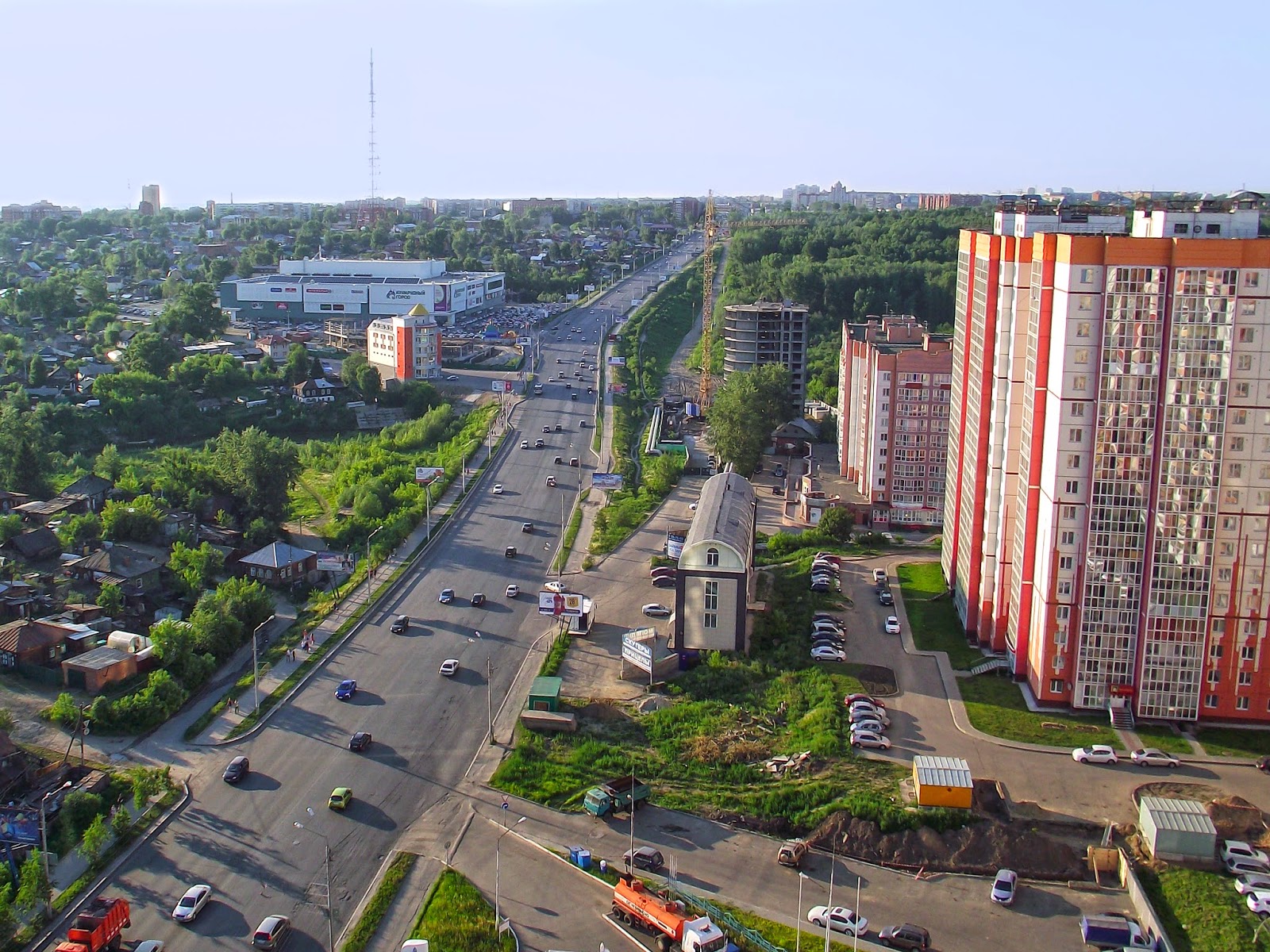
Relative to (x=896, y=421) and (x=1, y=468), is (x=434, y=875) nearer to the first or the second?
(x=896, y=421)

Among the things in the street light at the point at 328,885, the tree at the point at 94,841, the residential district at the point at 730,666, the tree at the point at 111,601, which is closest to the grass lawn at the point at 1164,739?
the residential district at the point at 730,666

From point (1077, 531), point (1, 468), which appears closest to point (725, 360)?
point (1, 468)

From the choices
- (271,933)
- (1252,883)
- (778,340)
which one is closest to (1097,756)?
(1252,883)

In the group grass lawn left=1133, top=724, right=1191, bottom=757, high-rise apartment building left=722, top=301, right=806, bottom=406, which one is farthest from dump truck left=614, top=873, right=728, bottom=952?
high-rise apartment building left=722, top=301, right=806, bottom=406

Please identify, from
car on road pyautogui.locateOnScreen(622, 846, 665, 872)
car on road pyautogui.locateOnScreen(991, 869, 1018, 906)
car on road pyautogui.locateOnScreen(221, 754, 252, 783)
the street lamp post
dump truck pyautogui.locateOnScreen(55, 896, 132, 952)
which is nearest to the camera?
dump truck pyautogui.locateOnScreen(55, 896, 132, 952)

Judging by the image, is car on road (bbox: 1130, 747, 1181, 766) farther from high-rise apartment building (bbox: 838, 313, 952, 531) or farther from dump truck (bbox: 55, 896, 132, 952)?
dump truck (bbox: 55, 896, 132, 952)

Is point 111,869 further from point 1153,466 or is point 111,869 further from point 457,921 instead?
point 1153,466
